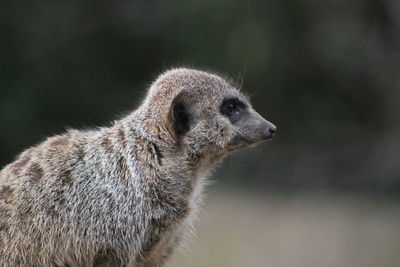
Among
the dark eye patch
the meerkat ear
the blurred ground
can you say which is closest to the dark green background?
the blurred ground

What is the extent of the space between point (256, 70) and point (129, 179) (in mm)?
9675

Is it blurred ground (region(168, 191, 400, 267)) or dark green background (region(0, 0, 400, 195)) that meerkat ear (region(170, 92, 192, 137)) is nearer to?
blurred ground (region(168, 191, 400, 267))

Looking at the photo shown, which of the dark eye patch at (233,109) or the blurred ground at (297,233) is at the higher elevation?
the dark eye patch at (233,109)

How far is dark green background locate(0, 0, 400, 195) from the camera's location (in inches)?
626

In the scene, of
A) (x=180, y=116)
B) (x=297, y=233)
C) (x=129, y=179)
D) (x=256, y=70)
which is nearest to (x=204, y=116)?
(x=180, y=116)

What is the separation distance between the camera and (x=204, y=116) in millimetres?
6355

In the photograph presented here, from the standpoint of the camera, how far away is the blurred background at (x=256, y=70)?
51.1ft

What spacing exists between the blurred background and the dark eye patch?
8337 millimetres

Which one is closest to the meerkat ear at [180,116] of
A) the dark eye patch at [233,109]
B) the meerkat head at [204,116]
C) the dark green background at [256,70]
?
the meerkat head at [204,116]

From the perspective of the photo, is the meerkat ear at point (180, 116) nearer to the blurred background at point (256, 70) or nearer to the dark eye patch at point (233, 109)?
the dark eye patch at point (233, 109)

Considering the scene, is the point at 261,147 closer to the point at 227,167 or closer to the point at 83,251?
the point at 227,167

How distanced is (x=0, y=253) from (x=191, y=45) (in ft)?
34.1

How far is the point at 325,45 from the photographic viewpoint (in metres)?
16.7

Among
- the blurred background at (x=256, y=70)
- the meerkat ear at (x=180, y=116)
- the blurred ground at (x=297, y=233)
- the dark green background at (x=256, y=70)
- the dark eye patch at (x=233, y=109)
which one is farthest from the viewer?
the dark green background at (x=256, y=70)
